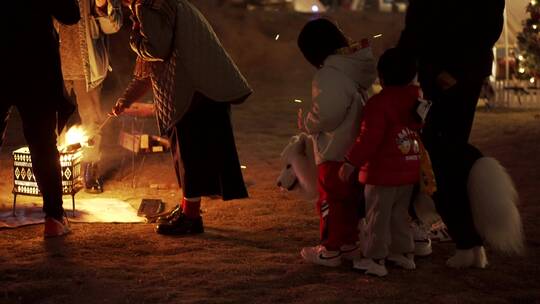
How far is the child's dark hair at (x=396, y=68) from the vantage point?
14.9ft

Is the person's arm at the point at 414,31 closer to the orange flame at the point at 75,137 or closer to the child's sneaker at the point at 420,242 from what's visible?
the child's sneaker at the point at 420,242

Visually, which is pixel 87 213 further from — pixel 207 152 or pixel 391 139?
pixel 391 139

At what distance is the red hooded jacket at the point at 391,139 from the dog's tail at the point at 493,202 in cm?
37

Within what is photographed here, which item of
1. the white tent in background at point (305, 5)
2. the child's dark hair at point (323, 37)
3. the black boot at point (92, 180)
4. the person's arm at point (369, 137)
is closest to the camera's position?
the person's arm at point (369, 137)

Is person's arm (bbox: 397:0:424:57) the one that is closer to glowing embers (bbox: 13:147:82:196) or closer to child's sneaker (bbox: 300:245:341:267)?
child's sneaker (bbox: 300:245:341:267)

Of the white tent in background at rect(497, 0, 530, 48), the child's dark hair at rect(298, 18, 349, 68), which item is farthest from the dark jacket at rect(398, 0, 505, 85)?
the white tent in background at rect(497, 0, 530, 48)

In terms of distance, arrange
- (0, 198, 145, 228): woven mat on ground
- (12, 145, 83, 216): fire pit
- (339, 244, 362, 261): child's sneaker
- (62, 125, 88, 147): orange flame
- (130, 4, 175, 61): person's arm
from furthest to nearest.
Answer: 1. (62, 125, 88, 147): orange flame
2. (12, 145, 83, 216): fire pit
3. (0, 198, 145, 228): woven mat on ground
4. (130, 4, 175, 61): person's arm
5. (339, 244, 362, 261): child's sneaker

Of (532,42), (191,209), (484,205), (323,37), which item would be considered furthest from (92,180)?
(532,42)

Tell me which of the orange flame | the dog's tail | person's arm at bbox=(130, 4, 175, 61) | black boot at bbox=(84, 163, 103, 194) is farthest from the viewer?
black boot at bbox=(84, 163, 103, 194)

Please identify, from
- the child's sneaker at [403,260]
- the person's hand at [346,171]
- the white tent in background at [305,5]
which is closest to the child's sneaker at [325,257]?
the child's sneaker at [403,260]

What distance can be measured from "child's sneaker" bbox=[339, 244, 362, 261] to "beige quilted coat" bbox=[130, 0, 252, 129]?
4.24 ft

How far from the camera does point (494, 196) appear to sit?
15.2ft

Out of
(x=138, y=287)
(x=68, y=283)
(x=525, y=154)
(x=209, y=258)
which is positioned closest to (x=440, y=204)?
(x=209, y=258)

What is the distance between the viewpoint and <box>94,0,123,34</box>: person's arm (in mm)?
6934
